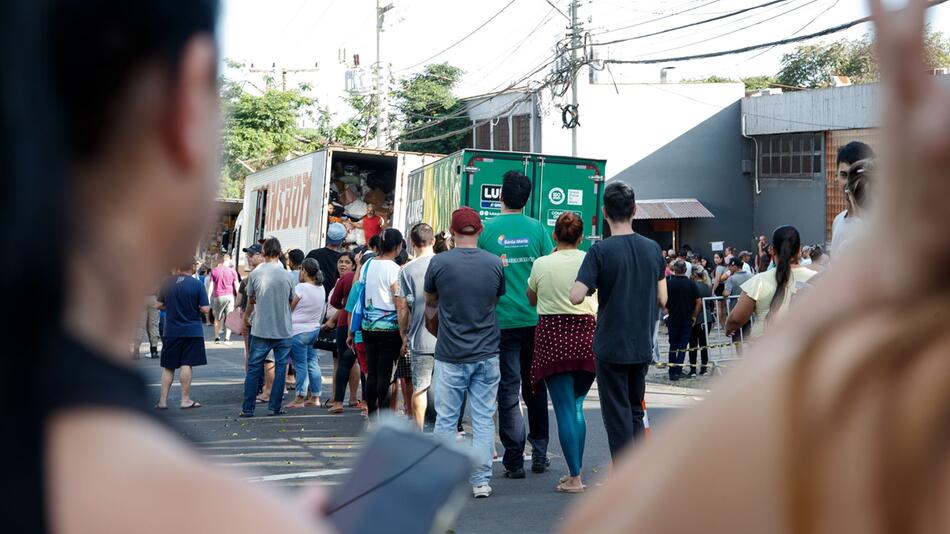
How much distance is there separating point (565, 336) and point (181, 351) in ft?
21.4

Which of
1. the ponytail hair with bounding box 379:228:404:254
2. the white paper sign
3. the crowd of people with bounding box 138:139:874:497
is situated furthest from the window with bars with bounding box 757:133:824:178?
the ponytail hair with bounding box 379:228:404:254

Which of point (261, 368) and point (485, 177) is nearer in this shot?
point (261, 368)

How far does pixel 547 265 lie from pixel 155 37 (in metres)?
7.14

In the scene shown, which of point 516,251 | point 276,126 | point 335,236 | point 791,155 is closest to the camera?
point 516,251

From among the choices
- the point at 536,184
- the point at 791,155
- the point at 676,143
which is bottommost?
the point at 536,184

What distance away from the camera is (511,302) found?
879 cm

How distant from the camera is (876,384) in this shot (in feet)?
2.64

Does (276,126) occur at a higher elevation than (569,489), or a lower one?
higher

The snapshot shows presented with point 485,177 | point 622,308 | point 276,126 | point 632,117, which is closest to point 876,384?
point 622,308

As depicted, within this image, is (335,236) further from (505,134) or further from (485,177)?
(505,134)

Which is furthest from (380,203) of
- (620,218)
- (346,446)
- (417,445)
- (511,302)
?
(417,445)

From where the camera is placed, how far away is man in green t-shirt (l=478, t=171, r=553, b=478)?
866 cm

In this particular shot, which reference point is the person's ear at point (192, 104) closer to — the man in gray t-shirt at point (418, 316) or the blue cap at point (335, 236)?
the man in gray t-shirt at point (418, 316)

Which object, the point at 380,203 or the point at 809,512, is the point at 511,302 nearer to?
the point at 809,512
